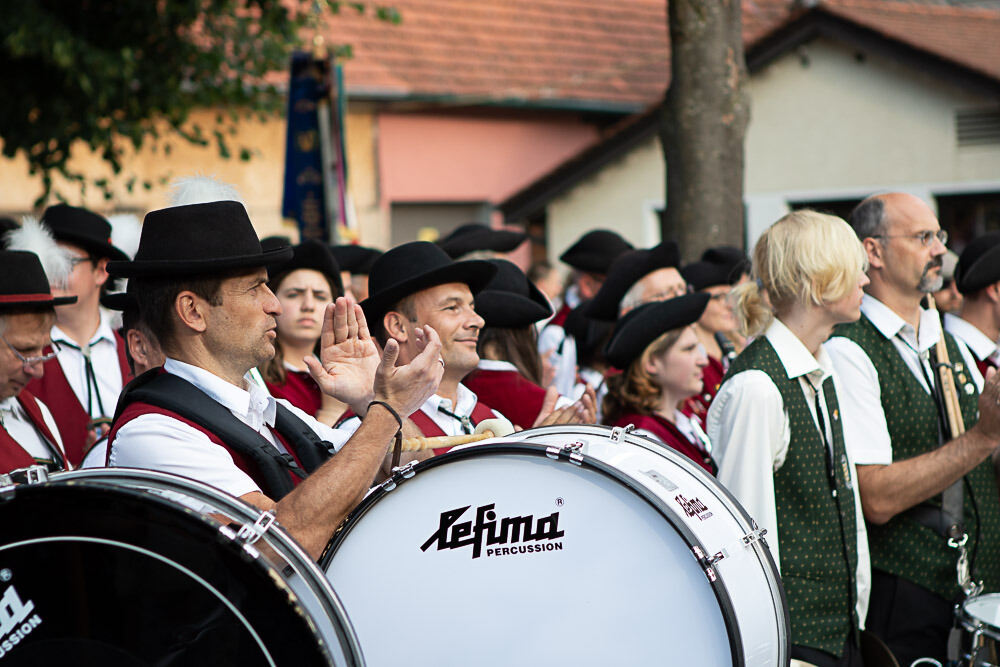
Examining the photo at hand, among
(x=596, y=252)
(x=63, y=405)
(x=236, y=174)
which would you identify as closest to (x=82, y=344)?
(x=63, y=405)

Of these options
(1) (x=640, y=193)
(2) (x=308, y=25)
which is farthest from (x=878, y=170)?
(2) (x=308, y=25)

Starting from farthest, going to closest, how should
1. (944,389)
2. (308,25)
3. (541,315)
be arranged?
(308,25) < (541,315) < (944,389)

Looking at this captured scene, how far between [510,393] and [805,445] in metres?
1.54

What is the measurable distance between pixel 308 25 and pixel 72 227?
4.37 metres

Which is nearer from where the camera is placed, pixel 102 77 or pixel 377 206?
pixel 102 77

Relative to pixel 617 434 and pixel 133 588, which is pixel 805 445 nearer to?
pixel 617 434

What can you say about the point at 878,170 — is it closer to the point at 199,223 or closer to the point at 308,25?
the point at 308,25

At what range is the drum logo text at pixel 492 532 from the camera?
Result: 2.74 metres

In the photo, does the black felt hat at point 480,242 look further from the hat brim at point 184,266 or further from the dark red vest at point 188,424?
the dark red vest at point 188,424

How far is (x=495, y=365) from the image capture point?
4.95m

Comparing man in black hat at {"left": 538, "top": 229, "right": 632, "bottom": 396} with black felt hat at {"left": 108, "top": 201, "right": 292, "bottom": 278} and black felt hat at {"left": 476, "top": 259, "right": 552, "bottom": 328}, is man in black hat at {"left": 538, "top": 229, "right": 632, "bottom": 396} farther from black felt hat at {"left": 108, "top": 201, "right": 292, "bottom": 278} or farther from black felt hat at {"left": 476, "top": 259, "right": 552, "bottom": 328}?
black felt hat at {"left": 108, "top": 201, "right": 292, "bottom": 278}

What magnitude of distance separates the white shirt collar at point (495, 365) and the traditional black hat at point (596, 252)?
2.48m

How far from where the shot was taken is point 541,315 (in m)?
5.00

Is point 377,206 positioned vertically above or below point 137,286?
above
